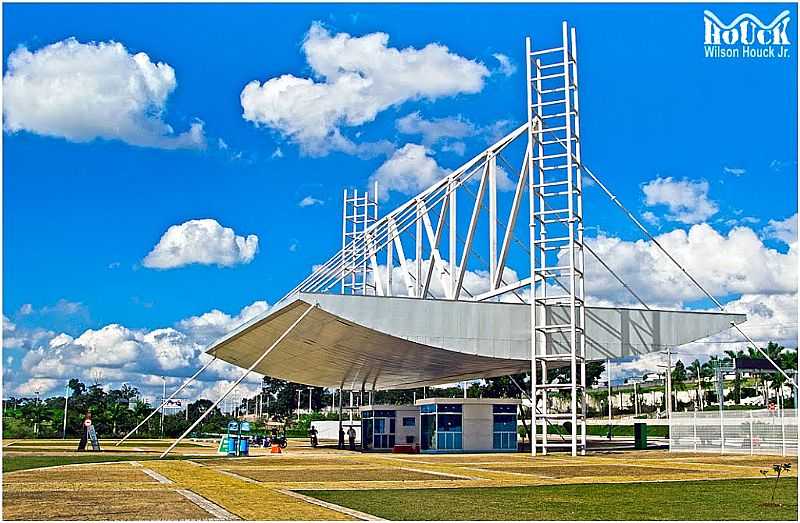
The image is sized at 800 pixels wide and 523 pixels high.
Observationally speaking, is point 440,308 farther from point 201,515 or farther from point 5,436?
point 5,436

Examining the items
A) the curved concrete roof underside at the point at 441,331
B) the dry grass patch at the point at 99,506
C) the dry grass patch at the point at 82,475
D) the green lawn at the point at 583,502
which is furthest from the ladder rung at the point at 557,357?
the dry grass patch at the point at 99,506

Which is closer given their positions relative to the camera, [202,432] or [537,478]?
[537,478]

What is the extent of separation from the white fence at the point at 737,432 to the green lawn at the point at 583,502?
1960cm

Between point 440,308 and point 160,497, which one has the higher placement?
point 440,308

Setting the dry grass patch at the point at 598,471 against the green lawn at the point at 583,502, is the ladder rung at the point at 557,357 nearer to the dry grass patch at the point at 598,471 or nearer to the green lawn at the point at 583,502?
the dry grass patch at the point at 598,471

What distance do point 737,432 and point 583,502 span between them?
28.5 m

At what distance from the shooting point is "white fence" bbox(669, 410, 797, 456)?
41156 mm

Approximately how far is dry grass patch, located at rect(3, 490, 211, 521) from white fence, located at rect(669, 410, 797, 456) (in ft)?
96.2

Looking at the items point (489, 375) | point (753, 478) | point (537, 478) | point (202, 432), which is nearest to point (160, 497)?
point (537, 478)

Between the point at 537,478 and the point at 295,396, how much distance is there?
119m

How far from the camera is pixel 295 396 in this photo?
14162 cm

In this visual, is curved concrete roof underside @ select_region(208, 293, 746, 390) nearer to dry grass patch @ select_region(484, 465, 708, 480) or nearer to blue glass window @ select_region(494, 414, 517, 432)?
blue glass window @ select_region(494, 414, 517, 432)

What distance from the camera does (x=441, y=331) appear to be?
42.0 metres

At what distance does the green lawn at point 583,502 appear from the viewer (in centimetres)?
1589
